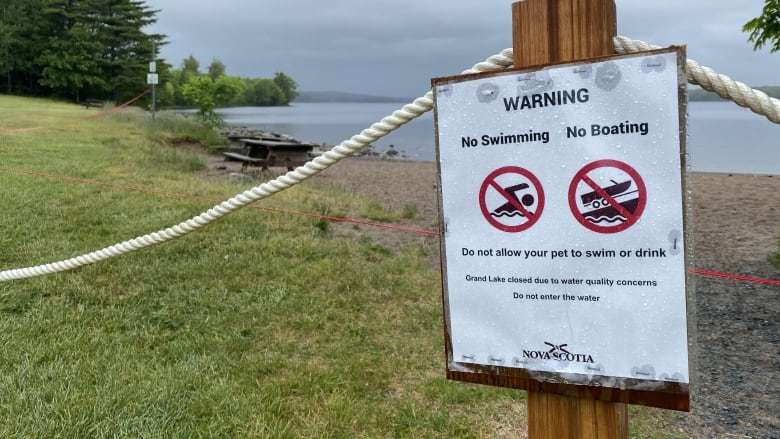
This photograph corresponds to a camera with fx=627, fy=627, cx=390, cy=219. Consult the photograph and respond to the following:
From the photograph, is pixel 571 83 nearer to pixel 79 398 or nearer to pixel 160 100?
pixel 79 398

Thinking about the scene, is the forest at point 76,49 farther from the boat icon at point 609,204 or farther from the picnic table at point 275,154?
the boat icon at point 609,204

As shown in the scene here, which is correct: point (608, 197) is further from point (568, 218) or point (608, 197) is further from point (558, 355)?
point (558, 355)

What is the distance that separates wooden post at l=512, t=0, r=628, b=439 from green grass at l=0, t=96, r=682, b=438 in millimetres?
1243

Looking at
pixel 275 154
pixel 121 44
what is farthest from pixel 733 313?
pixel 121 44

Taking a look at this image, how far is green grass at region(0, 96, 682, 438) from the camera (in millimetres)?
2598

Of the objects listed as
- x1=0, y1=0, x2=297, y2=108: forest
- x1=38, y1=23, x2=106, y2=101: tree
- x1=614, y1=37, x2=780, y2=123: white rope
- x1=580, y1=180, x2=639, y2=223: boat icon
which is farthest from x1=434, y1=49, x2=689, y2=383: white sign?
x1=38, y1=23, x2=106, y2=101: tree

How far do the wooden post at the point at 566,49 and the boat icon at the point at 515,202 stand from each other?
27cm

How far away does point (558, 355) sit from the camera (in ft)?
4.42

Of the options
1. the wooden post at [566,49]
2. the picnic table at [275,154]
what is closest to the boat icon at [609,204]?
the wooden post at [566,49]

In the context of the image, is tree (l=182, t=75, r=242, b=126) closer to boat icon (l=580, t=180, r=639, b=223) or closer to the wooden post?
the wooden post

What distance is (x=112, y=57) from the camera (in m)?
57.9

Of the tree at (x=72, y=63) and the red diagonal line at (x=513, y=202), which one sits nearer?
the red diagonal line at (x=513, y=202)

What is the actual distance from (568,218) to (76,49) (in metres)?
59.7

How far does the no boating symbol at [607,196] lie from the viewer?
1249mm
